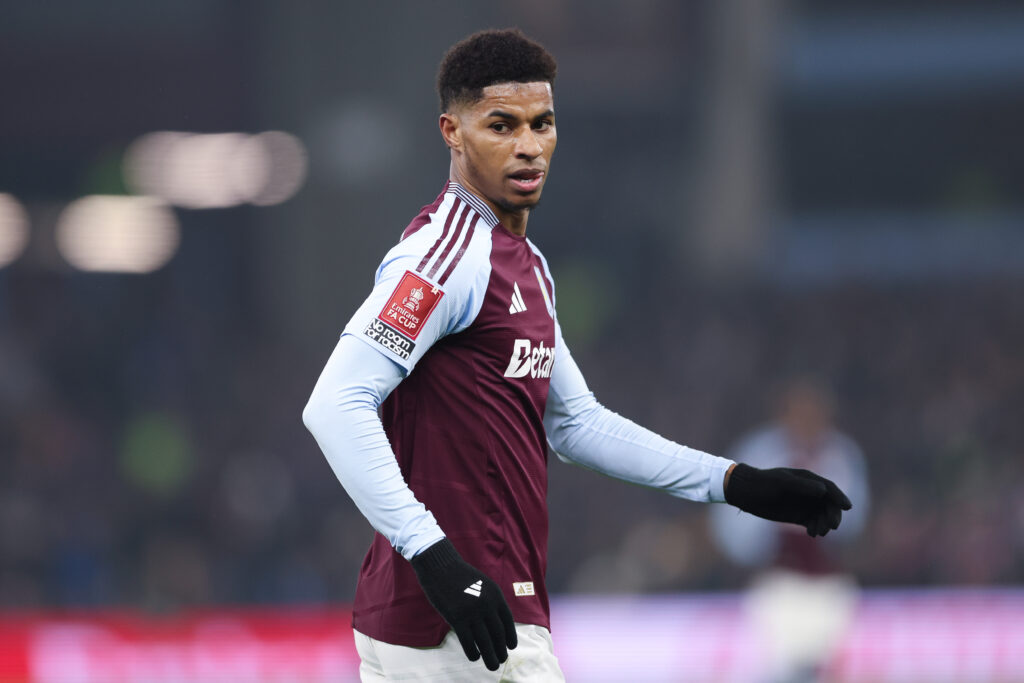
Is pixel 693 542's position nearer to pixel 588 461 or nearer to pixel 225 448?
pixel 225 448

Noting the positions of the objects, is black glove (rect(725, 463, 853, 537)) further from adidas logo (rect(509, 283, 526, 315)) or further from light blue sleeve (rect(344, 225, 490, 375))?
light blue sleeve (rect(344, 225, 490, 375))

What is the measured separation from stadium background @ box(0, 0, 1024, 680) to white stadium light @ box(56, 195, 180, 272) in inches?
1.3

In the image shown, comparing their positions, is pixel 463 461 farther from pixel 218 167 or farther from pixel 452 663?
pixel 218 167

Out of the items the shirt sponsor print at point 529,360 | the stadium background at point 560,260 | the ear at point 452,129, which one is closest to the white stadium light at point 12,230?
the stadium background at point 560,260

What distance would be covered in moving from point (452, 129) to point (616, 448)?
887 millimetres

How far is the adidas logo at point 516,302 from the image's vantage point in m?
3.10

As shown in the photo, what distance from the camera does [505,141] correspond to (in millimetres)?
3139

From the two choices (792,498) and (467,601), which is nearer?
(467,601)

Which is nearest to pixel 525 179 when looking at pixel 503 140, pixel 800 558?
pixel 503 140

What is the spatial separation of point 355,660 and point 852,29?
12.9 meters

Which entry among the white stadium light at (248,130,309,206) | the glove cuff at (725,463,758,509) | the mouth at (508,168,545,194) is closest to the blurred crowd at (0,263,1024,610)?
the white stadium light at (248,130,309,206)

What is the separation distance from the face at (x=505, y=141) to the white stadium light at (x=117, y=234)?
42.8 feet

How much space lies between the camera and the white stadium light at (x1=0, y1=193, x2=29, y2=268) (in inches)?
609

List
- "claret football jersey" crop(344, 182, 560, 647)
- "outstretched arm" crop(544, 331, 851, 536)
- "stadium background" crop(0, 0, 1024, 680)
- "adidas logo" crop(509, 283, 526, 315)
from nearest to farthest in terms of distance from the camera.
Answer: "claret football jersey" crop(344, 182, 560, 647)
"adidas logo" crop(509, 283, 526, 315)
"outstretched arm" crop(544, 331, 851, 536)
"stadium background" crop(0, 0, 1024, 680)
